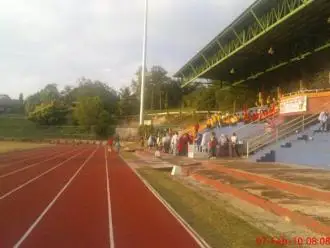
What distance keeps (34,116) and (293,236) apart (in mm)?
87915

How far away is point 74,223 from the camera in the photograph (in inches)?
393

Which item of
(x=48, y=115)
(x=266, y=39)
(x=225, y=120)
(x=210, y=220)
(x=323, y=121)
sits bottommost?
(x=210, y=220)

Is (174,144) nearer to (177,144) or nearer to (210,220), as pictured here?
(177,144)

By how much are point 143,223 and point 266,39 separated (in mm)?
26462

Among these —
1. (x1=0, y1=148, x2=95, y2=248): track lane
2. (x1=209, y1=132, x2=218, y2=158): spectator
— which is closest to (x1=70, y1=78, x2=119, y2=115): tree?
(x1=209, y1=132, x2=218, y2=158): spectator

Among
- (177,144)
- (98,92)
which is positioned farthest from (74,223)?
(98,92)

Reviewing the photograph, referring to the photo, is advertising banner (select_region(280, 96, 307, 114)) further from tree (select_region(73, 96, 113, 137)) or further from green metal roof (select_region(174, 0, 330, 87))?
Answer: tree (select_region(73, 96, 113, 137))

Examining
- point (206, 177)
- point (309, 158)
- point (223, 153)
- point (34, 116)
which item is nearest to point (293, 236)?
point (206, 177)

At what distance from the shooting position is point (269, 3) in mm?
30719

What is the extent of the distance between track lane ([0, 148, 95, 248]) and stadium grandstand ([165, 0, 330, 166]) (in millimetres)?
10075

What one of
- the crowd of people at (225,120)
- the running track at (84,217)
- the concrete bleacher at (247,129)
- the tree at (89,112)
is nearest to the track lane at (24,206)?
the running track at (84,217)

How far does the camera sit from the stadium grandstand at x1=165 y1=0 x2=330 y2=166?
24.2 metres

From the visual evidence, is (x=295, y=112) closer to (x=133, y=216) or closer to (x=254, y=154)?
(x=254, y=154)

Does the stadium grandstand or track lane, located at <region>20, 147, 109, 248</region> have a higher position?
the stadium grandstand
